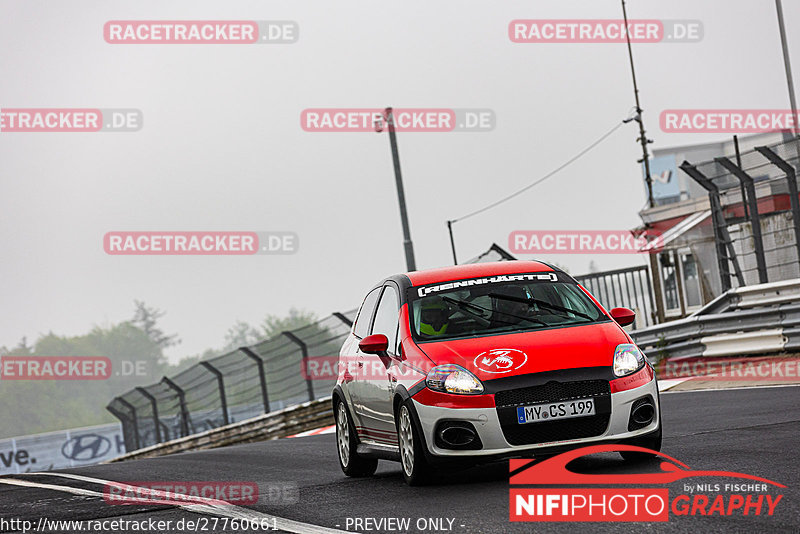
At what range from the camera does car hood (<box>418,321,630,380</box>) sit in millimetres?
7266

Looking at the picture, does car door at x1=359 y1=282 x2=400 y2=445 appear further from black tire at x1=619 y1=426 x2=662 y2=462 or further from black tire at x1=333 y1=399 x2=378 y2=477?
black tire at x1=619 y1=426 x2=662 y2=462

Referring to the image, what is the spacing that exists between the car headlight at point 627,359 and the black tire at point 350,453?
8.03 ft

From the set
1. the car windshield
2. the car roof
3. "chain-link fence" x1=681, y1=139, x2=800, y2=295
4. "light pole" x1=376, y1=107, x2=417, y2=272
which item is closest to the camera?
the car windshield

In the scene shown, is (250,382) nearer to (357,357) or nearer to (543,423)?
(357,357)

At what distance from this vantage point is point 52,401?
150 meters

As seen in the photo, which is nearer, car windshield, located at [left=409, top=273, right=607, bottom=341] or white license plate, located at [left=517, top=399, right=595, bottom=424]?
white license plate, located at [left=517, top=399, right=595, bottom=424]

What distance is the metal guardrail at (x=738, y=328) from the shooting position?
16.5 m

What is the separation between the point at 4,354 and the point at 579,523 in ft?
602

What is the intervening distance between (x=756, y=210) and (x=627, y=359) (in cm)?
1054

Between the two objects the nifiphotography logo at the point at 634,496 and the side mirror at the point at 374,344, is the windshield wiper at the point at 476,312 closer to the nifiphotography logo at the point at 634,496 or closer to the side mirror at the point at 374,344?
the side mirror at the point at 374,344

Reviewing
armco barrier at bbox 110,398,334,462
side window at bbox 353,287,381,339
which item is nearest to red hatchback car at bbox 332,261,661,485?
side window at bbox 353,287,381,339

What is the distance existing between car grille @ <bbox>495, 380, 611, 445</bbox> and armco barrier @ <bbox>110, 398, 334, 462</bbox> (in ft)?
49.6

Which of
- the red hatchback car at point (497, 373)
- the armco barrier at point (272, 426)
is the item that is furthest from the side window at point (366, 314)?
the armco barrier at point (272, 426)

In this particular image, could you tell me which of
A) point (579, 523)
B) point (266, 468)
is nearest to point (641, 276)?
point (266, 468)
